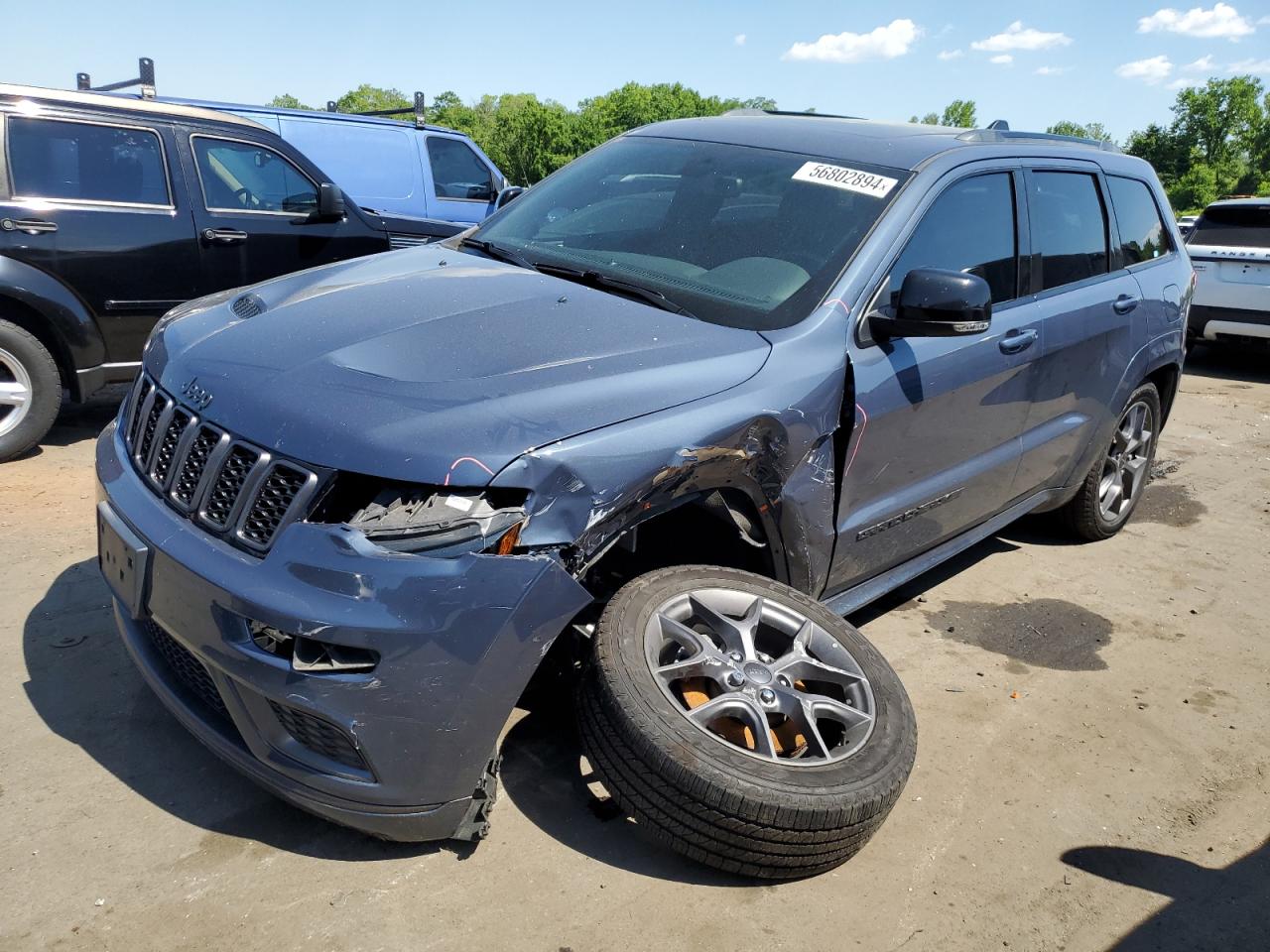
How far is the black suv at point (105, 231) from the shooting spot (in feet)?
17.8

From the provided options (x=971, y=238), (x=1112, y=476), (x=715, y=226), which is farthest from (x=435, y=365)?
(x=1112, y=476)

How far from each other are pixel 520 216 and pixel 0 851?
272cm

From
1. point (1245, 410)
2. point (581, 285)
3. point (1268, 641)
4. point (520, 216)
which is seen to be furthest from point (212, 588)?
point (1245, 410)

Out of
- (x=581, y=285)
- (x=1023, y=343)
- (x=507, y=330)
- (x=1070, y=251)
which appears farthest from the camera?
(x=1070, y=251)

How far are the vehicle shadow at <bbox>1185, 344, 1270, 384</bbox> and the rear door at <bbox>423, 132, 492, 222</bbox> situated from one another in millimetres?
7764

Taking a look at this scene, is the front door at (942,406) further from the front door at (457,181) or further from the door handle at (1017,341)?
the front door at (457,181)

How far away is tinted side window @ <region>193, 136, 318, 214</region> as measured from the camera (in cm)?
617

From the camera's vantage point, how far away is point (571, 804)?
2.93 metres

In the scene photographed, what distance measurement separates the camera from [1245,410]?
923 centimetres

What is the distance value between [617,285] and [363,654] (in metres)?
1.53

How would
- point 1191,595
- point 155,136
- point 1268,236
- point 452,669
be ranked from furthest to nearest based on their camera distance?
point 1268,236
point 155,136
point 1191,595
point 452,669

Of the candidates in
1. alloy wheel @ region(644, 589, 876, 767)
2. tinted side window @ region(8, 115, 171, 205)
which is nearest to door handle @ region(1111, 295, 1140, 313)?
alloy wheel @ region(644, 589, 876, 767)

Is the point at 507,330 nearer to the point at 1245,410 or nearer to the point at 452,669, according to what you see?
the point at 452,669

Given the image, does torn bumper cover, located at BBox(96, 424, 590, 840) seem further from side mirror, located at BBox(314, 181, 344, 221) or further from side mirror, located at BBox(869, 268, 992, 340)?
side mirror, located at BBox(314, 181, 344, 221)
